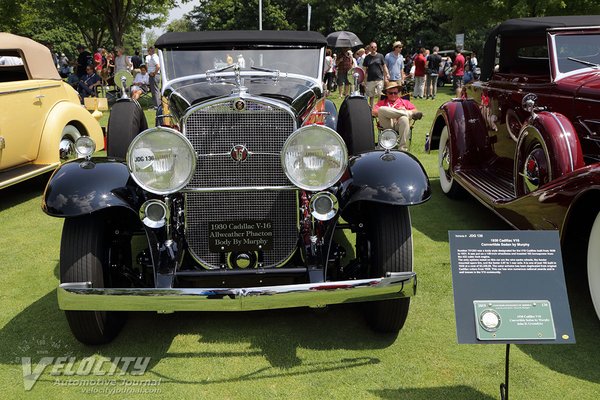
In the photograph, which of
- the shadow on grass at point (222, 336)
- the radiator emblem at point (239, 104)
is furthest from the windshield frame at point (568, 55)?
the radiator emblem at point (239, 104)

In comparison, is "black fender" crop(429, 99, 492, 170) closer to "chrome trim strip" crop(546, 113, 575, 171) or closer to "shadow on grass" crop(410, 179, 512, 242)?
"shadow on grass" crop(410, 179, 512, 242)

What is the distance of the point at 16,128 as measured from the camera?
5.63 metres

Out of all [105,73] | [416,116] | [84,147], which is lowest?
[105,73]

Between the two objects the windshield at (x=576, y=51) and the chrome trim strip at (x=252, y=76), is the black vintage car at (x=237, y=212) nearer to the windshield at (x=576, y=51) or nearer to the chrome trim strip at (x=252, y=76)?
the chrome trim strip at (x=252, y=76)

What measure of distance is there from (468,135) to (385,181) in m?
2.87

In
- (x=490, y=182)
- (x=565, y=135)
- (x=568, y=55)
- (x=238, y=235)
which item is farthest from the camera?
(x=490, y=182)

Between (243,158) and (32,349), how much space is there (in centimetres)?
154

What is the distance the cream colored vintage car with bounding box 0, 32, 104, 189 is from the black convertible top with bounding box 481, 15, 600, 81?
4802mm

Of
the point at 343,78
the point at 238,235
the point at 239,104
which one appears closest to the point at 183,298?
the point at 238,235

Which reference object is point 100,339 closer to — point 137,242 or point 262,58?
point 137,242

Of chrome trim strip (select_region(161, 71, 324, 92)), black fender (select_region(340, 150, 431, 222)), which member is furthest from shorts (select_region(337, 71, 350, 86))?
black fender (select_region(340, 150, 431, 222))

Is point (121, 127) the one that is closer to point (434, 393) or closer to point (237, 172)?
point (237, 172)

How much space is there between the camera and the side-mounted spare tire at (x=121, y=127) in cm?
419

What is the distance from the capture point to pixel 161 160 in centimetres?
271
